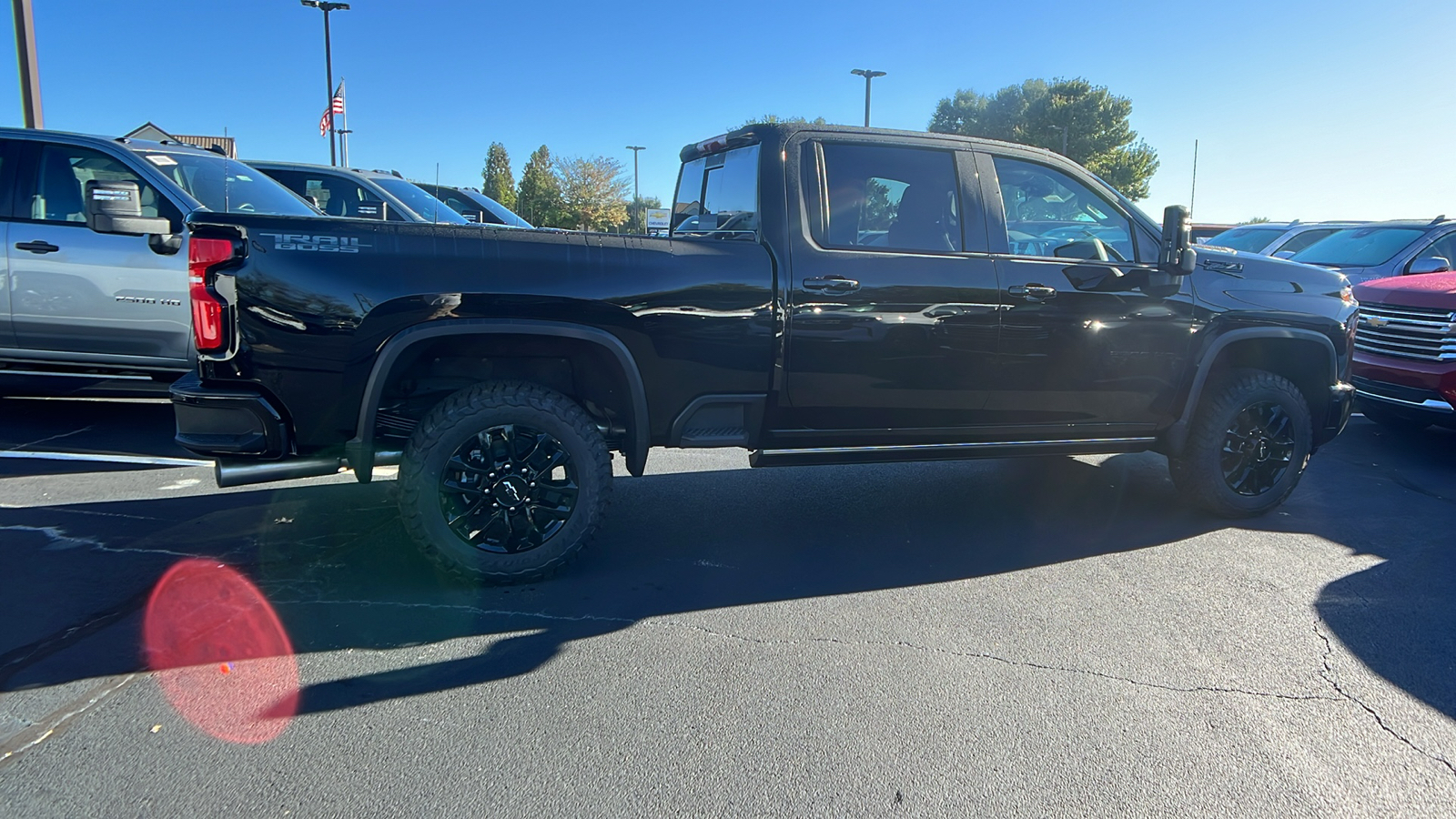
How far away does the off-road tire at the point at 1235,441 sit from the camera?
506 cm

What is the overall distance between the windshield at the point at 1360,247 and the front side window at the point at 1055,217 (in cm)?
586

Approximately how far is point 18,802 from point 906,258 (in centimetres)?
373

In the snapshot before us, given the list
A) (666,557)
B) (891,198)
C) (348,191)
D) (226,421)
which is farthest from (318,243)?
(348,191)

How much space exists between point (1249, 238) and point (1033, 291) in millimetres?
10155

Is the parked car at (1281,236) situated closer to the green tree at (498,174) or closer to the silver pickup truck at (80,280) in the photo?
the silver pickup truck at (80,280)

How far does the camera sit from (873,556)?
452 centimetres

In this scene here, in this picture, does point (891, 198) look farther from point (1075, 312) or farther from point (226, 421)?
point (226, 421)

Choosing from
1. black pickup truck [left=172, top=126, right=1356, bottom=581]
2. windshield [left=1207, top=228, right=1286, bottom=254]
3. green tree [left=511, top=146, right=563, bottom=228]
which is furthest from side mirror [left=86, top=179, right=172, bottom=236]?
green tree [left=511, top=146, right=563, bottom=228]

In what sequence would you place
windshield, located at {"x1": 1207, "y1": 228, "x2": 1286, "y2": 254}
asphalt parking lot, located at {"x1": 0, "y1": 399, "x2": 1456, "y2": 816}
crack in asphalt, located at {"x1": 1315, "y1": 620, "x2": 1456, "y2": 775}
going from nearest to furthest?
asphalt parking lot, located at {"x1": 0, "y1": 399, "x2": 1456, "y2": 816} → crack in asphalt, located at {"x1": 1315, "y1": 620, "x2": 1456, "y2": 775} → windshield, located at {"x1": 1207, "y1": 228, "x2": 1286, "y2": 254}

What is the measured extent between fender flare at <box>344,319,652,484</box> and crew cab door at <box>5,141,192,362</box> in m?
3.32

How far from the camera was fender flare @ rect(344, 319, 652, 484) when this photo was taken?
3.67 meters

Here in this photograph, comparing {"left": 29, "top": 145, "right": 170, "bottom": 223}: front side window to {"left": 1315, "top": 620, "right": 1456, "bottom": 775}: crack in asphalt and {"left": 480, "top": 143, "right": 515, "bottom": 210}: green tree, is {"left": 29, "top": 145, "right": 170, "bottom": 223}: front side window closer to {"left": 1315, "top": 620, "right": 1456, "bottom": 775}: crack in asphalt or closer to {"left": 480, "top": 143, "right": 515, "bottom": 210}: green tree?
{"left": 1315, "top": 620, "right": 1456, "bottom": 775}: crack in asphalt

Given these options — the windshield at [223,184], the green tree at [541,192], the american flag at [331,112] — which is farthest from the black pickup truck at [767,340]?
the green tree at [541,192]

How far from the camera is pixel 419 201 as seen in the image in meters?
10.3
